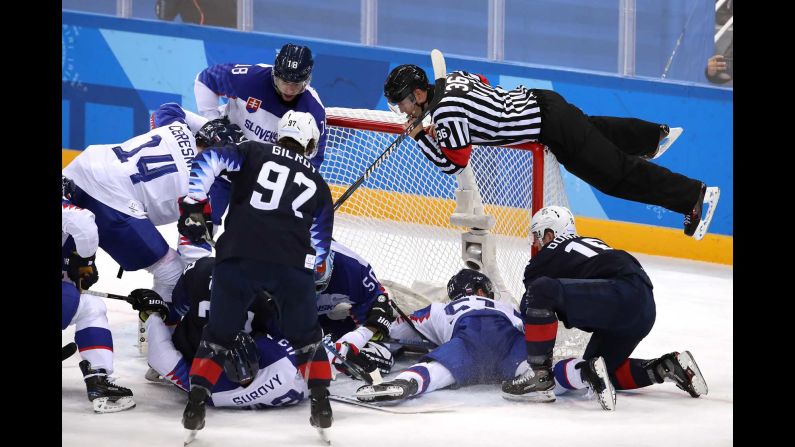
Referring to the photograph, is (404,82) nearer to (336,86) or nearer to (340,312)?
(340,312)

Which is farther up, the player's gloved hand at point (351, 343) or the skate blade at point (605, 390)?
the player's gloved hand at point (351, 343)

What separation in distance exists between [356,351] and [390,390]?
0.40 meters

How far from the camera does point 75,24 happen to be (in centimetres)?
868

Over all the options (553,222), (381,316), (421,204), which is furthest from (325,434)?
(421,204)

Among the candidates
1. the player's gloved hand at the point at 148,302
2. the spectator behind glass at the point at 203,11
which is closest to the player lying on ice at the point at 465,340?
the player's gloved hand at the point at 148,302

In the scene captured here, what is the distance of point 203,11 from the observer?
8.50 meters

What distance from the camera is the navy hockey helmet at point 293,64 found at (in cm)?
521

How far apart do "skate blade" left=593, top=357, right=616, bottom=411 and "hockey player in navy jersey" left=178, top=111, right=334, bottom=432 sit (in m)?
1.06

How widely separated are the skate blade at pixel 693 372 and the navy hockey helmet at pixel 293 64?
1882 millimetres

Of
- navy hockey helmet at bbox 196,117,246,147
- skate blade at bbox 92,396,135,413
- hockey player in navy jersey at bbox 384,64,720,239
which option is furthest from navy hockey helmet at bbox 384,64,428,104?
skate blade at bbox 92,396,135,413

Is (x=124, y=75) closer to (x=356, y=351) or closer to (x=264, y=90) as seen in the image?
(x=264, y=90)

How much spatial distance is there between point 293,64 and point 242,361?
1.46 meters

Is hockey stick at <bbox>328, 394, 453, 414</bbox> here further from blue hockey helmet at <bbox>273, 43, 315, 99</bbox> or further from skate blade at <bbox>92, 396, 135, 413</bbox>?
blue hockey helmet at <bbox>273, 43, 315, 99</bbox>

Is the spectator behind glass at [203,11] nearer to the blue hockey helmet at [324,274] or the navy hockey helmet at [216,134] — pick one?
the navy hockey helmet at [216,134]
